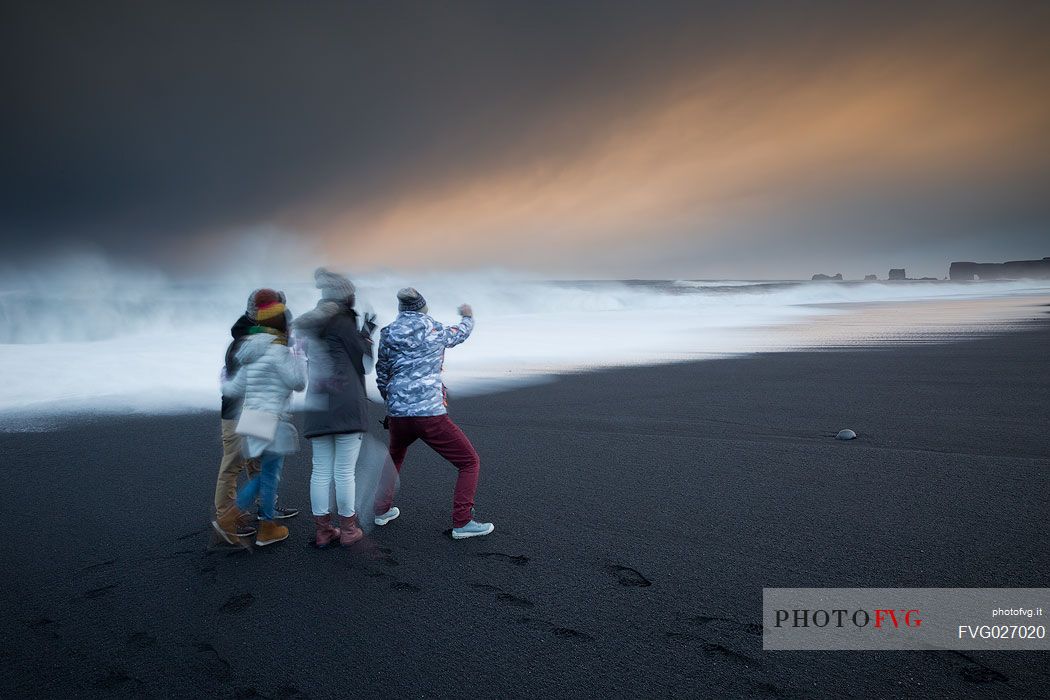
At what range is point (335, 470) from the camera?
4.49m

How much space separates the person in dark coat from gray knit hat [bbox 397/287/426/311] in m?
0.33

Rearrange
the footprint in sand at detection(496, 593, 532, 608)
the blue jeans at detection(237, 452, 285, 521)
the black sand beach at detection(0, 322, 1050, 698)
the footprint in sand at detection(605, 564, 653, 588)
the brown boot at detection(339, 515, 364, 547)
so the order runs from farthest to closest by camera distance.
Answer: the blue jeans at detection(237, 452, 285, 521) → the brown boot at detection(339, 515, 364, 547) → the footprint in sand at detection(605, 564, 653, 588) → the footprint in sand at detection(496, 593, 532, 608) → the black sand beach at detection(0, 322, 1050, 698)

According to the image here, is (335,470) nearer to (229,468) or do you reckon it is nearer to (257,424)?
(257,424)

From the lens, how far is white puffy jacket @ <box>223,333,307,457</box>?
4328 mm

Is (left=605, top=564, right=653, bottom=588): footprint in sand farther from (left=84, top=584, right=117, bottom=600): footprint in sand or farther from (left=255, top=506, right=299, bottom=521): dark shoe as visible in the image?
(left=84, top=584, right=117, bottom=600): footprint in sand

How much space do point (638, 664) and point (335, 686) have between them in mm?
1505

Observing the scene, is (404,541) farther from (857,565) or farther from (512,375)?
(512,375)

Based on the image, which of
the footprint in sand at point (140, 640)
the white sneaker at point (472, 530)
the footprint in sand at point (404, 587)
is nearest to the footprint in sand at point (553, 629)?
the footprint in sand at point (404, 587)

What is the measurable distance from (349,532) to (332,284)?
1.90 meters

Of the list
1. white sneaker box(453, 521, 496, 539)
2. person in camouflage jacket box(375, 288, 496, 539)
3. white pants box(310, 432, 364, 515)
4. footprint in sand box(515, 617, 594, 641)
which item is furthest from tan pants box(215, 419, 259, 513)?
footprint in sand box(515, 617, 594, 641)

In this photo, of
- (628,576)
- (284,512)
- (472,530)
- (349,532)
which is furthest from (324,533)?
(628,576)

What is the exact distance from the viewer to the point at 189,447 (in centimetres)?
730

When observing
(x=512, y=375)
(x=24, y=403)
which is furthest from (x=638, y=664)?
(x=24, y=403)

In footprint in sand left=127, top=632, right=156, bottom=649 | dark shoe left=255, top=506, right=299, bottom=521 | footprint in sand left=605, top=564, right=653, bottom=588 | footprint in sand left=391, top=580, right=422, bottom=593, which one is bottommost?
footprint in sand left=127, top=632, right=156, bottom=649
